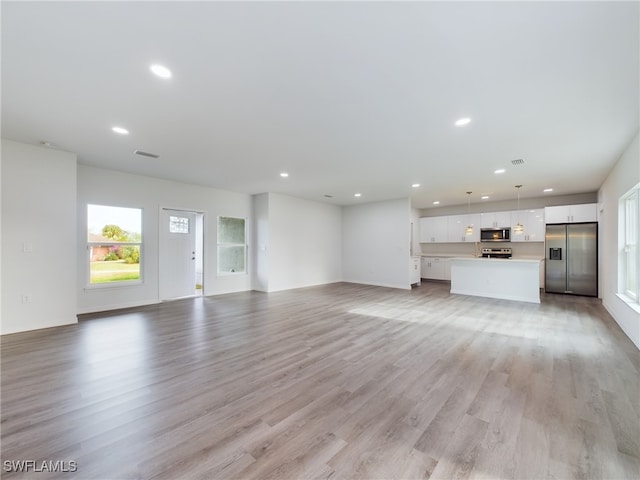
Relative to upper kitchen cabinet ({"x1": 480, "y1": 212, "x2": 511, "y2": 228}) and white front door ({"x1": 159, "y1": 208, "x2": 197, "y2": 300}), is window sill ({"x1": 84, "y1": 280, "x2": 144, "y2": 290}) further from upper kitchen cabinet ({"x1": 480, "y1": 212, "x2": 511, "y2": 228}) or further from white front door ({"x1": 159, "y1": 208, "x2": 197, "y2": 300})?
upper kitchen cabinet ({"x1": 480, "y1": 212, "x2": 511, "y2": 228})

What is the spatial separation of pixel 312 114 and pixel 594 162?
518 cm

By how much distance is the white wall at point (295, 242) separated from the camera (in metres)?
7.57

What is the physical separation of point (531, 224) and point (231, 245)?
8.85 m

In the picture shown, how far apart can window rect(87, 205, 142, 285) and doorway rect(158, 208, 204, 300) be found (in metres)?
0.48

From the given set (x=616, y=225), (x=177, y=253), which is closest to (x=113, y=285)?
(x=177, y=253)

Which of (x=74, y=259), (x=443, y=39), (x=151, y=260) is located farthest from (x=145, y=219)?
(x=443, y=39)

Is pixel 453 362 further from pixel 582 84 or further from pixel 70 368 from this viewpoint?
pixel 70 368

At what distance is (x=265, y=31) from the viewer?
186 cm

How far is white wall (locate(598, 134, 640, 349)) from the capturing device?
3.62 meters

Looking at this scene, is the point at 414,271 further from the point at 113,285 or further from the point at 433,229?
the point at 113,285

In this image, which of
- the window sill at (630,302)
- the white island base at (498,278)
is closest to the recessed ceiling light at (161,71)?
the window sill at (630,302)

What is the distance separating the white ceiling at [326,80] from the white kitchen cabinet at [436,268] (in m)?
5.40

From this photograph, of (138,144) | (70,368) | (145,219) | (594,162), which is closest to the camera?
(70,368)

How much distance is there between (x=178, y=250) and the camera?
648 centimetres
